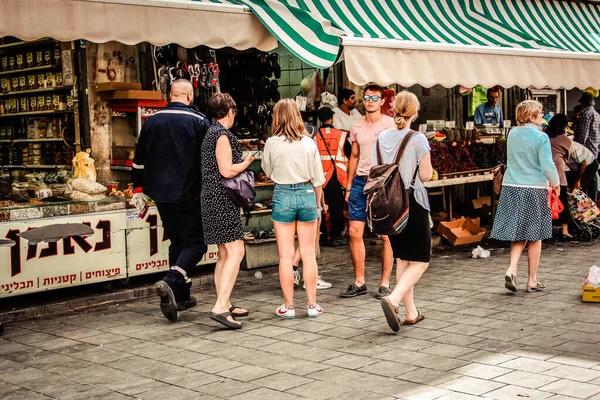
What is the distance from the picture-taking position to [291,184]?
7.21 metres

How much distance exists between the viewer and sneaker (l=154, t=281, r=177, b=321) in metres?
7.11

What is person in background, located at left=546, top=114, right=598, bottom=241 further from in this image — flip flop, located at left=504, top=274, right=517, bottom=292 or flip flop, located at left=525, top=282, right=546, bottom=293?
flip flop, located at left=504, top=274, right=517, bottom=292

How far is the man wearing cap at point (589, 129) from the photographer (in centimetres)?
1319

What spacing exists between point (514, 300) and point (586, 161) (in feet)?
15.6

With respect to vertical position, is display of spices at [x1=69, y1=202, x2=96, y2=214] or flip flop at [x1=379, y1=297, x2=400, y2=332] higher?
display of spices at [x1=69, y1=202, x2=96, y2=214]

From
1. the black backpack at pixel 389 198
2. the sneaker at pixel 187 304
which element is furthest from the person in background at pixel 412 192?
the sneaker at pixel 187 304

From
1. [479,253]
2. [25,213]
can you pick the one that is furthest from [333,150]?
[25,213]

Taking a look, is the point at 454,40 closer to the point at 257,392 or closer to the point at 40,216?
the point at 40,216

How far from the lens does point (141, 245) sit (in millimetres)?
8844

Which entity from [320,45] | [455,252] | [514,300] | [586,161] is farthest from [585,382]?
[586,161]

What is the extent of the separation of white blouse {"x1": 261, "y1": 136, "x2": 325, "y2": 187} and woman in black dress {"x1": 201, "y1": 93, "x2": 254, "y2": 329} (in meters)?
0.25

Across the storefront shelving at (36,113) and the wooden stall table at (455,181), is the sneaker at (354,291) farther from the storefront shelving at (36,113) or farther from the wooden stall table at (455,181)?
the storefront shelving at (36,113)

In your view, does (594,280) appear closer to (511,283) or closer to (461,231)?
(511,283)

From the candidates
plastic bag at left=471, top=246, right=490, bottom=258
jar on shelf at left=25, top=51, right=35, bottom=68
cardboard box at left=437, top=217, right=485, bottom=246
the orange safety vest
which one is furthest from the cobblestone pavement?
jar on shelf at left=25, top=51, right=35, bottom=68
